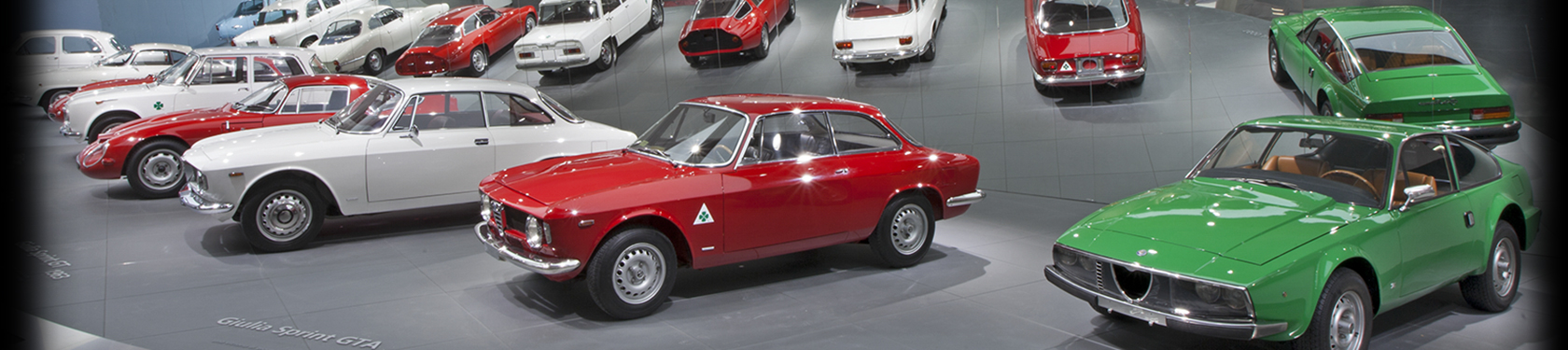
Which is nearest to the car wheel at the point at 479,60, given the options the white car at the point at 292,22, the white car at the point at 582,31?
the white car at the point at 582,31

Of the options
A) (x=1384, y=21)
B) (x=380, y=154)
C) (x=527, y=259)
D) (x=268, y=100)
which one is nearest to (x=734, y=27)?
(x=380, y=154)

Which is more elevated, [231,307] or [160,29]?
[160,29]

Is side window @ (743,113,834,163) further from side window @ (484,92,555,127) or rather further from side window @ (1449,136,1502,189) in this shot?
side window @ (1449,136,1502,189)

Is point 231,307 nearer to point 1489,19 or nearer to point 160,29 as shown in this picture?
point 1489,19

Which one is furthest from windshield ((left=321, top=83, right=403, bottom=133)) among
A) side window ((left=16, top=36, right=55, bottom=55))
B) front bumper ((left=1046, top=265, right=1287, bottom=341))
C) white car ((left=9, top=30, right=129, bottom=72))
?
side window ((left=16, top=36, right=55, bottom=55))

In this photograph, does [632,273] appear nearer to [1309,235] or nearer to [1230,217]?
[1230,217]

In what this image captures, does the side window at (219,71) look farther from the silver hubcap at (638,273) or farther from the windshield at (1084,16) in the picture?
the windshield at (1084,16)

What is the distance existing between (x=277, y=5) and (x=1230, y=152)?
14600 millimetres

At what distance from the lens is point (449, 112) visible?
297 inches

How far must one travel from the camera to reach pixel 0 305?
5789mm

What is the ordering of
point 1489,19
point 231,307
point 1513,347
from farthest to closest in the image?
1. point 1489,19
2. point 231,307
3. point 1513,347

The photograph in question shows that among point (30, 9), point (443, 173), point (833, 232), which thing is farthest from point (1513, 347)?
point (30, 9)

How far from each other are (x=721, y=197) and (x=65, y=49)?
52.1 feet

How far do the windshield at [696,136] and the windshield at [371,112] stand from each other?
2467mm
